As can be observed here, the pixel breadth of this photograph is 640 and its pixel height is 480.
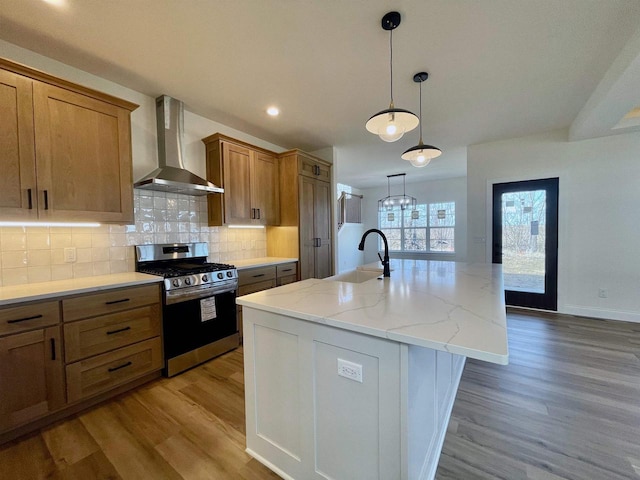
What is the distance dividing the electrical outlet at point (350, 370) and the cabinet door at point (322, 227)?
294cm

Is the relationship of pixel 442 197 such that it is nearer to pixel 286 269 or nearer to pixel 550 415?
pixel 286 269

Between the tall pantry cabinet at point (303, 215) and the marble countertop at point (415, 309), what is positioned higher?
the tall pantry cabinet at point (303, 215)

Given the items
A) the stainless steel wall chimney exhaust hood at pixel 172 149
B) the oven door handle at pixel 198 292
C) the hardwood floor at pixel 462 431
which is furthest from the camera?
the stainless steel wall chimney exhaust hood at pixel 172 149

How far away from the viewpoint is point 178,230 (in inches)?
115

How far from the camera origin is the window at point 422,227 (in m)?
7.24

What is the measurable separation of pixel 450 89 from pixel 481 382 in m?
2.69

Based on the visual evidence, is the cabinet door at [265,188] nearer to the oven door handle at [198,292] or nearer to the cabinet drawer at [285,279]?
the cabinet drawer at [285,279]

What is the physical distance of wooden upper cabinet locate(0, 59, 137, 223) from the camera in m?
1.74

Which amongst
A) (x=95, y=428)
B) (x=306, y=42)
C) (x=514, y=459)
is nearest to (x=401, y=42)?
(x=306, y=42)

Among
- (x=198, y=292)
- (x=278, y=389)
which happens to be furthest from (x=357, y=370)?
(x=198, y=292)

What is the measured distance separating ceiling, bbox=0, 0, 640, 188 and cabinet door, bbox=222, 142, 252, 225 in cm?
42

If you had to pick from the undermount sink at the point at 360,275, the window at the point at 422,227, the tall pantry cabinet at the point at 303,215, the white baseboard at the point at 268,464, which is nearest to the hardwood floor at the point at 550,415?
the white baseboard at the point at 268,464

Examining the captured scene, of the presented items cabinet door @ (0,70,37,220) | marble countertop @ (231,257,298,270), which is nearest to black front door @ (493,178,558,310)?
marble countertop @ (231,257,298,270)

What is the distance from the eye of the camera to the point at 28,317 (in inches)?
64.2
